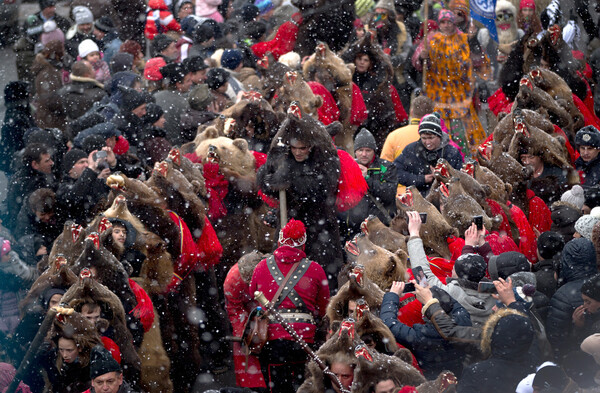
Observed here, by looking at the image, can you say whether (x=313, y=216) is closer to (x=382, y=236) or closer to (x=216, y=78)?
(x=382, y=236)


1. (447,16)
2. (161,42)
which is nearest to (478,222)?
(447,16)

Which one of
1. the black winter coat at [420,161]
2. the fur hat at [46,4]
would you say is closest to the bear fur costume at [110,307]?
the black winter coat at [420,161]

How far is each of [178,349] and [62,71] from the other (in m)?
6.68

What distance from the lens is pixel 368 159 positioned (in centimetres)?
944

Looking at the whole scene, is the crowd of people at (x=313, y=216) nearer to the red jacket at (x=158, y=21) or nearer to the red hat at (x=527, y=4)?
the red hat at (x=527, y=4)

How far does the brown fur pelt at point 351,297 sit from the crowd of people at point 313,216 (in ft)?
0.04

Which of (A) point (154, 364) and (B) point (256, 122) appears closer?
(A) point (154, 364)

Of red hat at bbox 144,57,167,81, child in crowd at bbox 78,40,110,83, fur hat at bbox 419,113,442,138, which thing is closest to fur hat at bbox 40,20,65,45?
child in crowd at bbox 78,40,110,83

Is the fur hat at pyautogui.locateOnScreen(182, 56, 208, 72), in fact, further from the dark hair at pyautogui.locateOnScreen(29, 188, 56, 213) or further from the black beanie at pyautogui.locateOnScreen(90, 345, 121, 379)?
the black beanie at pyautogui.locateOnScreen(90, 345, 121, 379)

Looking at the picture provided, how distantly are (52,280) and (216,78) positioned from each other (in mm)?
4718

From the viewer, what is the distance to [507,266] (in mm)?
6629

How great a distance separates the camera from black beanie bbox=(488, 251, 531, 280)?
21.7 feet

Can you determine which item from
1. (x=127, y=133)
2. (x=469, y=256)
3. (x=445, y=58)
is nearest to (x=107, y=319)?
(x=469, y=256)

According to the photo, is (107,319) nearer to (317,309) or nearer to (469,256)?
(317,309)
